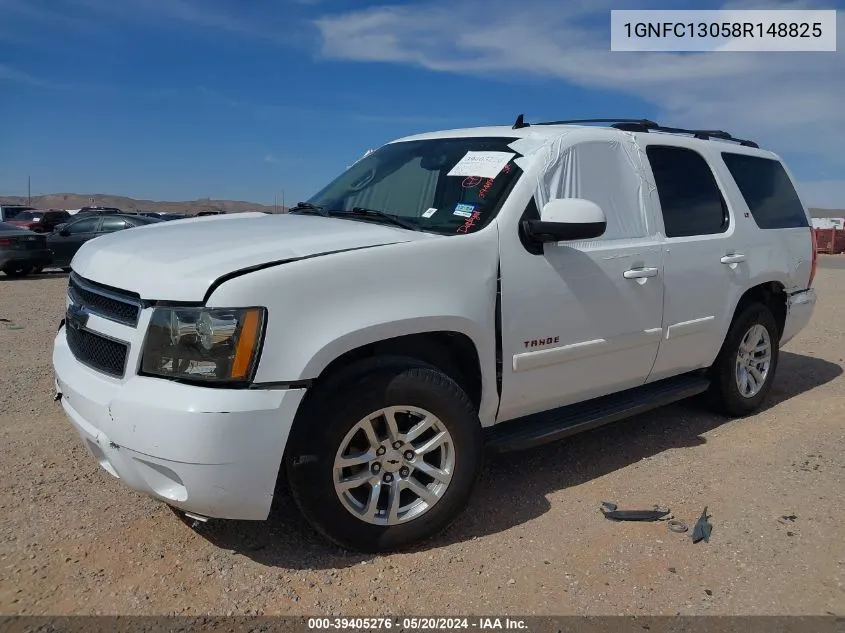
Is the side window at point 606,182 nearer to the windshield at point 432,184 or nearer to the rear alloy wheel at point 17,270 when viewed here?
the windshield at point 432,184

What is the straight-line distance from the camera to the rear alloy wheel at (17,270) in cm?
1506

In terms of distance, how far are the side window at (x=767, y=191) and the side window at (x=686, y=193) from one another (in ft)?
1.21

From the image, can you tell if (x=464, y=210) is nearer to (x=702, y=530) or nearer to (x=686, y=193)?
(x=686, y=193)

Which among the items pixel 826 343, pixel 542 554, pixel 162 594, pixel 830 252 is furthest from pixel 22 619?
pixel 830 252

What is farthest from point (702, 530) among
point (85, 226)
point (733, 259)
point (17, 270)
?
point (85, 226)

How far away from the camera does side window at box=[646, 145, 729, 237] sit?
426cm

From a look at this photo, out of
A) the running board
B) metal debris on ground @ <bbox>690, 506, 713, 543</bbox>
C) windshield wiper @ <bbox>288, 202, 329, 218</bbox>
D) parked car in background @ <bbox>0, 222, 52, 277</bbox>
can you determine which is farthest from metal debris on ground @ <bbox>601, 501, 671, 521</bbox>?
parked car in background @ <bbox>0, 222, 52, 277</bbox>

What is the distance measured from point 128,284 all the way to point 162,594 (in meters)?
1.25

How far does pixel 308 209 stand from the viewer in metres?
4.17

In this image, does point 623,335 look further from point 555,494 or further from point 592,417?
point 555,494

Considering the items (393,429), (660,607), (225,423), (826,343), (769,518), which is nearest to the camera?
(225,423)

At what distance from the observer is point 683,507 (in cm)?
359

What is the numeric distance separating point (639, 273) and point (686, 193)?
914 millimetres

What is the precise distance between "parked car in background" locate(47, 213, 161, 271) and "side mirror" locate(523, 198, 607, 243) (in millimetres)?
14119
